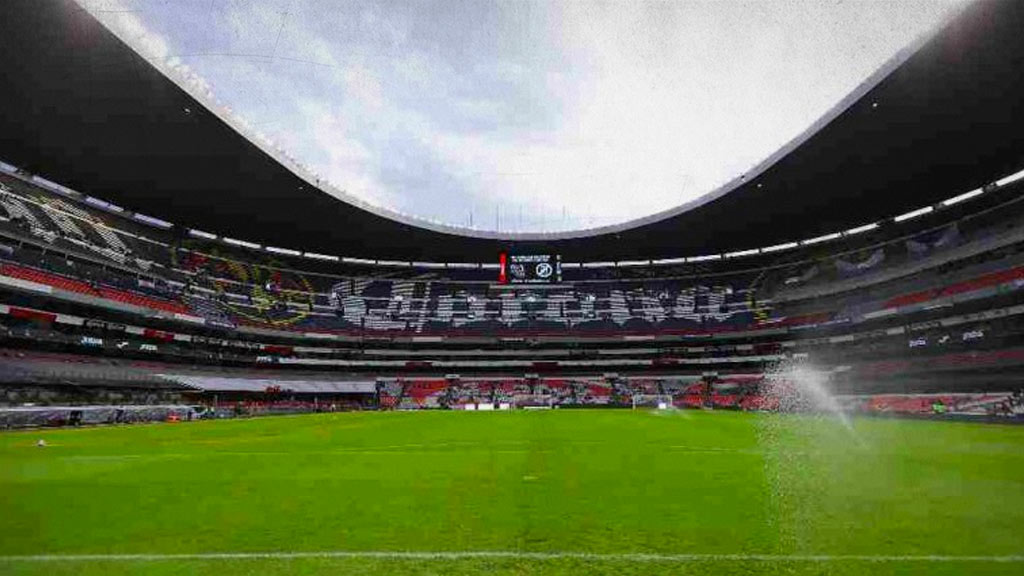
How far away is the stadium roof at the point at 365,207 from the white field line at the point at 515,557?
1589 cm

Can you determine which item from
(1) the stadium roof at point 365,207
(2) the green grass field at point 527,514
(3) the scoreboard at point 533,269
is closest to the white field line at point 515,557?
(2) the green grass field at point 527,514

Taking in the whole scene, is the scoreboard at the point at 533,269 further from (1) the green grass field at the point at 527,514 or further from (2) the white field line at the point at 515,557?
(2) the white field line at the point at 515,557

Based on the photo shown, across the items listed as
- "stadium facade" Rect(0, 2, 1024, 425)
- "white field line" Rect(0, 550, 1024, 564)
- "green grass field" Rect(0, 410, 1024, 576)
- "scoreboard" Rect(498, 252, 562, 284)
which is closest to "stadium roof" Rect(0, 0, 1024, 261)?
"stadium facade" Rect(0, 2, 1024, 425)

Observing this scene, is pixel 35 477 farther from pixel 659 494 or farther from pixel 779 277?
pixel 779 277

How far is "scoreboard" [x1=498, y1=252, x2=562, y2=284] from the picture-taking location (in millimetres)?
55812

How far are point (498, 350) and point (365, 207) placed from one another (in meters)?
30.1

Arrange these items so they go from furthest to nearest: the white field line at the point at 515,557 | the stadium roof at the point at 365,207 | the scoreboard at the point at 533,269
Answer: the scoreboard at the point at 533,269
the stadium roof at the point at 365,207
the white field line at the point at 515,557

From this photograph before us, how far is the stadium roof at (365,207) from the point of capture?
29.8 metres

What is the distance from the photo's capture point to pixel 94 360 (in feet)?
161

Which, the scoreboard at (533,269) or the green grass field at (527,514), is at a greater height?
the scoreboard at (533,269)

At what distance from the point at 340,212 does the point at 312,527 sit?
5592cm

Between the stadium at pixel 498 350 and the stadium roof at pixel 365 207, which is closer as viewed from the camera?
the stadium at pixel 498 350


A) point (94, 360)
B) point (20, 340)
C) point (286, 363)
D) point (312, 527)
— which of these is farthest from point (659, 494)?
point (286, 363)

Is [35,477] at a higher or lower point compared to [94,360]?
lower
